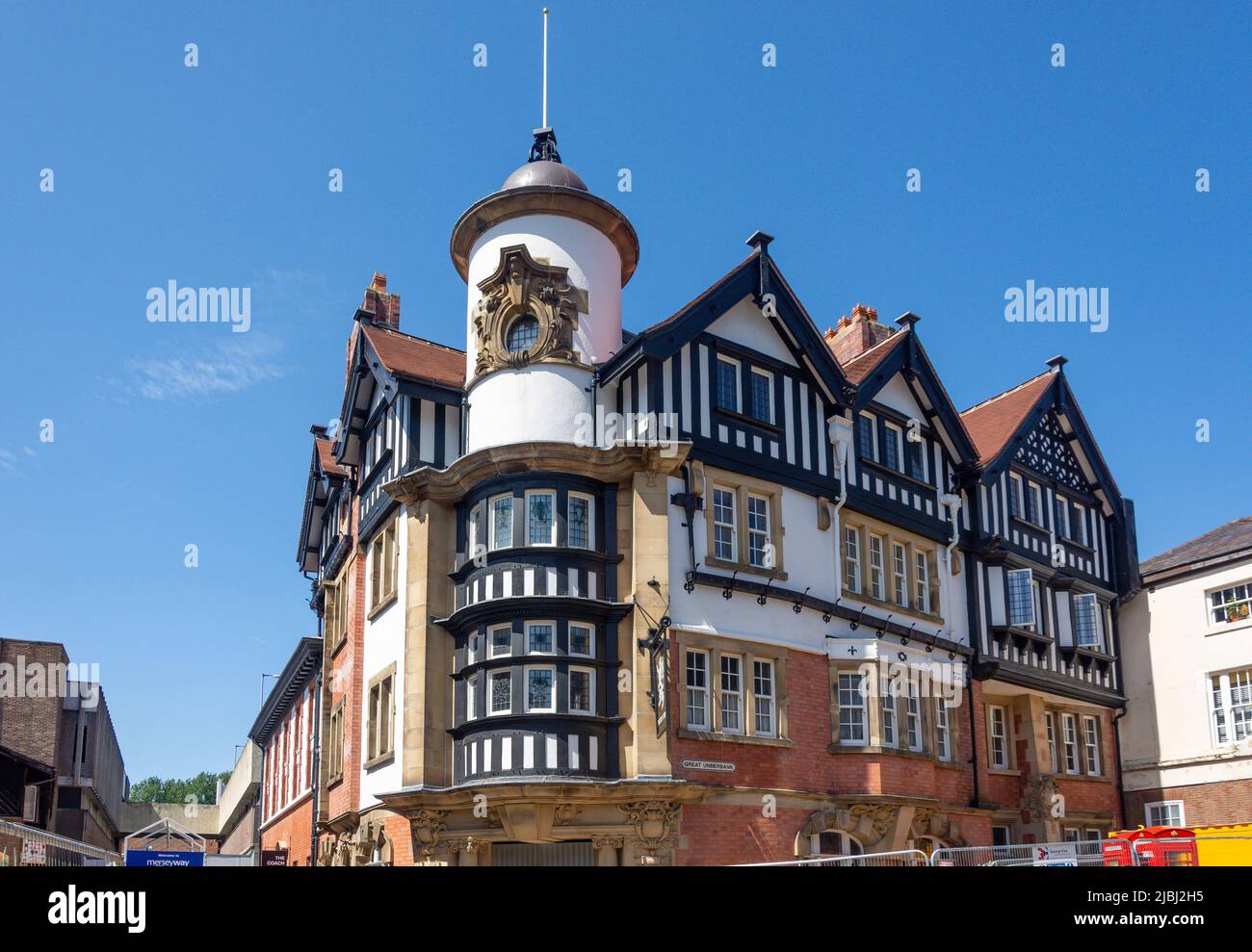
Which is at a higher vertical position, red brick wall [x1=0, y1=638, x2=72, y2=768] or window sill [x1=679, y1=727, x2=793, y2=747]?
red brick wall [x1=0, y1=638, x2=72, y2=768]

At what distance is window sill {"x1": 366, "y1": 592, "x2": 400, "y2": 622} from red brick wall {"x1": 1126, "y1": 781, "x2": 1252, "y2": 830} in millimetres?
20265

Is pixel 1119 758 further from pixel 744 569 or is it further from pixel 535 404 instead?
pixel 535 404

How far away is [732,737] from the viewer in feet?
75.5

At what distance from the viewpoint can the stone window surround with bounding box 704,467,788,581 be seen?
23.9 meters

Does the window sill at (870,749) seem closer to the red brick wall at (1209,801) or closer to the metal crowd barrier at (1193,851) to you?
the metal crowd barrier at (1193,851)

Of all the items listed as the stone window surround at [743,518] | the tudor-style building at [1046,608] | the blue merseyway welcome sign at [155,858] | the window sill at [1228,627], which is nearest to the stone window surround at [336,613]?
the blue merseyway welcome sign at [155,858]

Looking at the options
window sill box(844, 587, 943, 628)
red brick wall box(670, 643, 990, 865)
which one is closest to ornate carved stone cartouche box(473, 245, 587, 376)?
red brick wall box(670, 643, 990, 865)

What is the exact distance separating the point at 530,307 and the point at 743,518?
579 centimetres

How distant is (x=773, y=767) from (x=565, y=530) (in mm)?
5943

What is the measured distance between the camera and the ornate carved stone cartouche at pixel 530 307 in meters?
23.8

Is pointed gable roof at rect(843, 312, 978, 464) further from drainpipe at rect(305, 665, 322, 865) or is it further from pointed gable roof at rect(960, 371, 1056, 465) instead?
drainpipe at rect(305, 665, 322, 865)

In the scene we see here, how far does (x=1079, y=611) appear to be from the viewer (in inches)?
1289
